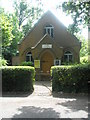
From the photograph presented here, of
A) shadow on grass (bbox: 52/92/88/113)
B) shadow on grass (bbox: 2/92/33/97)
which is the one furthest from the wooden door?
shadow on grass (bbox: 52/92/88/113)

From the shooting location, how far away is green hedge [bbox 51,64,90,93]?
541 inches

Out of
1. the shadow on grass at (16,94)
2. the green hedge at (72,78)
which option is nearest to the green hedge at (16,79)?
the shadow on grass at (16,94)

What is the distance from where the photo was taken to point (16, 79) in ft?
47.8

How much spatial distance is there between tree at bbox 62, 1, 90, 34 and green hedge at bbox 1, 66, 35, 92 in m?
4.19

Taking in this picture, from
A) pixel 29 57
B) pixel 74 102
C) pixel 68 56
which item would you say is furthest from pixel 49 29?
pixel 74 102

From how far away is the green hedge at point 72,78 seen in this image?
541 inches

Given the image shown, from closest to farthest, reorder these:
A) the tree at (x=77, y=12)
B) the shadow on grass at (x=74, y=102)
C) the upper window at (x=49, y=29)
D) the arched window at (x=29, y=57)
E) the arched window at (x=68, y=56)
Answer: the shadow on grass at (x=74, y=102), the tree at (x=77, y=12), the arched window at (x=68, y=56), the arched window at (x=29, y=57), the upper window at (x=49, y=29)

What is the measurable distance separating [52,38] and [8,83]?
1253cm

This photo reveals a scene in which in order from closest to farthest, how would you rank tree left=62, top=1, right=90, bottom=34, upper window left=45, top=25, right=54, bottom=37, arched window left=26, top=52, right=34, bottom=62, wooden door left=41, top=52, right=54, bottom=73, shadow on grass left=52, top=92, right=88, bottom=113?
shadow on grass left=52, top=92, right=88, bottom=113 → tree left=62, top=1, right=90, bottom=34 → wooden door left=41, top=52, right=54, bottom=73 → arched window left=26, top=52, right=34, bottom=62 → upper window left=45, top=25, right=54, bottom=37

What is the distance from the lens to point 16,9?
53.2 m

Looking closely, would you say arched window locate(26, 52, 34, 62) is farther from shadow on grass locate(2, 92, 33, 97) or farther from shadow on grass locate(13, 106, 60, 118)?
shadow on grass locate(13, 106, 60, 118)

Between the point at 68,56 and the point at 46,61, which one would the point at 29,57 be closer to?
the point at 46,61

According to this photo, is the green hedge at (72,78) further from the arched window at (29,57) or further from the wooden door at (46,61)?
the arched window at (29,57)

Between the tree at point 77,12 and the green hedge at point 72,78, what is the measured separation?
8.39ft
